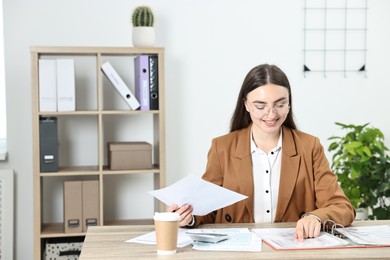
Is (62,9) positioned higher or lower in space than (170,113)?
higher

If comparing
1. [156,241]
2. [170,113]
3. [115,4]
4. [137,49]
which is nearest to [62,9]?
[115,4]

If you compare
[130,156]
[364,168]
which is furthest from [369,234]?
[130,156]

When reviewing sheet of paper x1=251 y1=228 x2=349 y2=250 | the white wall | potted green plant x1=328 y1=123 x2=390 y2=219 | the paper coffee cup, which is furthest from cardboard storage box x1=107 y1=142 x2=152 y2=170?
the paper coffee cup

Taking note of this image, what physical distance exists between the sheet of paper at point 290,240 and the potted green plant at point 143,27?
186 cm

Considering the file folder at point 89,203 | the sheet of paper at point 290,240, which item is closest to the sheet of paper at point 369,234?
the sheet of paper at point 290,240

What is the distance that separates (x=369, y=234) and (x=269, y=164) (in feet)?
1.83

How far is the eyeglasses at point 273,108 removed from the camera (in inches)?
102

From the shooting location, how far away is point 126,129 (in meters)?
4.25

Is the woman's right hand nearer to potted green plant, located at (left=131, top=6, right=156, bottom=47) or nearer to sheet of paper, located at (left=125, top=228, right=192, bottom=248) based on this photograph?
sheet of paper, located at (left=125, top=228, right=192, bottom=248)

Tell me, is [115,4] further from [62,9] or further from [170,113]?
[170,113]

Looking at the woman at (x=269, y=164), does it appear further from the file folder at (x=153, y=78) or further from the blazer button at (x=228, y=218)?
the file folder at (x=153, y=78)

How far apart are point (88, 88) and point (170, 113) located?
536 mm

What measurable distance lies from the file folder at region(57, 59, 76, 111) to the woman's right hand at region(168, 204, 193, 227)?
164 centimetres

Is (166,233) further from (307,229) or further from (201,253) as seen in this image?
(307,229)
